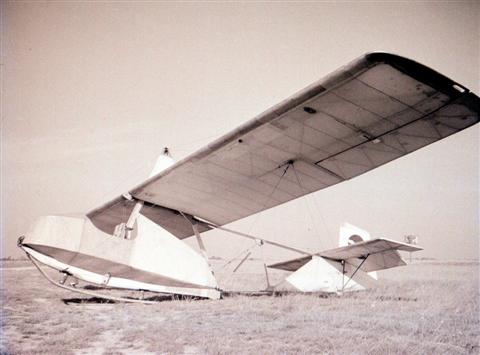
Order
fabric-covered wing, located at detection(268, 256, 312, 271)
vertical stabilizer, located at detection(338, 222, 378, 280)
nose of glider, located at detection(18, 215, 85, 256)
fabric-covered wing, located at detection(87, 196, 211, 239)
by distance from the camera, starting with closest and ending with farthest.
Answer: nose of glider, located at detection(18, 215, 85, 256) < fabric-covered wing, located at detection(87, 196, 211, 239) < fabric-covered wing, located at detection(268, 256, 312, 271) < vertical stabilizer, located at detection(338, 222, 378, 280)

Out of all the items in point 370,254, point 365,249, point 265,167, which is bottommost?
point 370,254

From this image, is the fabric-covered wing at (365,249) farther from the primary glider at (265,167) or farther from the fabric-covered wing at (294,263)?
the fabric-covered wing at (294,263)

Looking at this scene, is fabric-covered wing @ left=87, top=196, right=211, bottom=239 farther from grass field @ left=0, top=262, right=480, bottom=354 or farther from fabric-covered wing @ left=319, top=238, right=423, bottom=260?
fabric-covered wing @ left=319, top=238, right=423, bottom=260

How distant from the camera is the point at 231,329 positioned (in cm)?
490

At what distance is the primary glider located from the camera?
3.83 m

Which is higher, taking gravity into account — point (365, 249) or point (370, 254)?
point (365, 249)

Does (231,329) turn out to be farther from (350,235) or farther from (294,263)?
(350,235)

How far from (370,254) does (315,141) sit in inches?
262

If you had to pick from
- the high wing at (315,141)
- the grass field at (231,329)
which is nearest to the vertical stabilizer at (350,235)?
the grass field at (231,329)

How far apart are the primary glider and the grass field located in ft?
2.87

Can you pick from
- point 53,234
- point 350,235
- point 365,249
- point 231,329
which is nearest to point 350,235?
point 350,235

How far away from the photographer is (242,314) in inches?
247

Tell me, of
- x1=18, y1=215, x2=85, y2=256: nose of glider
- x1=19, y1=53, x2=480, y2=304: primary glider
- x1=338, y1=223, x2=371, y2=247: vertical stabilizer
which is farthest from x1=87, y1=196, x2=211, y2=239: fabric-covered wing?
x1=338, y1=223, x2=371, y2=247: vertical stabilizer

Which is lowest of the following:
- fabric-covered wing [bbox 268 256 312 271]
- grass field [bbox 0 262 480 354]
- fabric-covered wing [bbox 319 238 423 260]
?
grass field [bbox 0 262 480 354]
